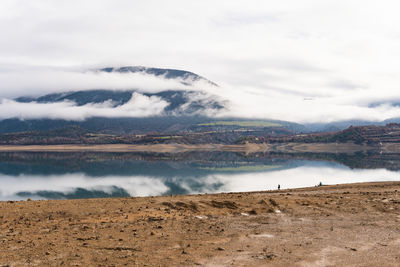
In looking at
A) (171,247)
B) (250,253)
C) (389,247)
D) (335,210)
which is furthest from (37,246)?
(335,210)

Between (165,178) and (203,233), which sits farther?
(165,178)

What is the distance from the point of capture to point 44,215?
51.1 ft

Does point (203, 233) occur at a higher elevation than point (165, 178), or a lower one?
higher

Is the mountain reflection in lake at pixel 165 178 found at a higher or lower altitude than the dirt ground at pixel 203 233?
lower

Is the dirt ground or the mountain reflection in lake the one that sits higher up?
the dirt ground

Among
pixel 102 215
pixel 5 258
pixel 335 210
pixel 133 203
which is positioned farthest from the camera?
pixel 133 203

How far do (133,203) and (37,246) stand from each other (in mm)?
7692

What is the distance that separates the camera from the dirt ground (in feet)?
32.7

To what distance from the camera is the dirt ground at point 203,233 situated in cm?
996

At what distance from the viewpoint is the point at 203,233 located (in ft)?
41.6

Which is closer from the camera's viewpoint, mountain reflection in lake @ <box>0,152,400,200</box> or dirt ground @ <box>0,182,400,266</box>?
dirt ground @ <box>0,182,400,266</box>

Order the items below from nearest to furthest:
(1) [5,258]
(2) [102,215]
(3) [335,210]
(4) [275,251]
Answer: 1. (1) [5,258]
2. (4) [275,251]
3. (2) [102,215]
4. (3) [335,210]

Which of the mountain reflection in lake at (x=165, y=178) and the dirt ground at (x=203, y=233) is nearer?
the dirt ground at (x=203, y=233)

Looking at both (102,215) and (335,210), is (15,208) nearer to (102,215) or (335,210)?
(102,215)
